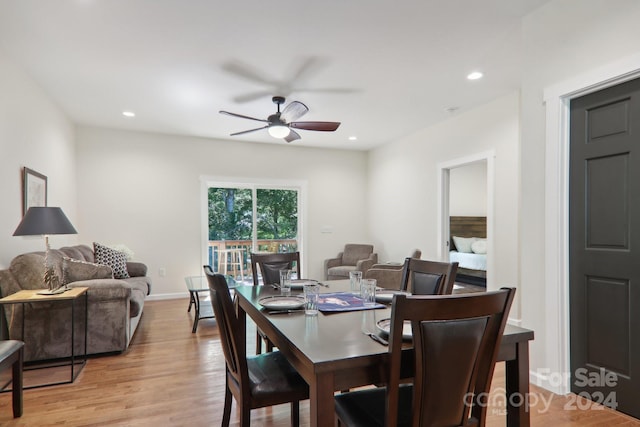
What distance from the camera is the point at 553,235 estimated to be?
7.98ft

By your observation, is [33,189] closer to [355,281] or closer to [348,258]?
[355,281]

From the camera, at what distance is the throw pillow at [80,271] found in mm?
3207

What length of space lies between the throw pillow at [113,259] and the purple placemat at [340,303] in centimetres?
360

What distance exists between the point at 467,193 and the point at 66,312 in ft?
23.5

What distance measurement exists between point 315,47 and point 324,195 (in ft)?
13.0

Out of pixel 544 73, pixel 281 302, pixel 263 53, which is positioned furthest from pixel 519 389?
pixel 263 53

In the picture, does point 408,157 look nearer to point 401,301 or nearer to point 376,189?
point 376,189

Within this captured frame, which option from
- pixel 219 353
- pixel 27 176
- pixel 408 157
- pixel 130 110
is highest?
pixel 130 110

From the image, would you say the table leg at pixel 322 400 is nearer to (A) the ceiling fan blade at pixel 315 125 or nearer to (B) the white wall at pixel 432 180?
(A) the ceiling fan blade at pixel 315 125

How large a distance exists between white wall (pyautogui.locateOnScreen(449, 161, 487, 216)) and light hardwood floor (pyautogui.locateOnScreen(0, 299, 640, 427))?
17.2 ft

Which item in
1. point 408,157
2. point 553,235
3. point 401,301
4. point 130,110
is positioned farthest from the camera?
point 408,157

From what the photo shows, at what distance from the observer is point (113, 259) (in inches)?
180

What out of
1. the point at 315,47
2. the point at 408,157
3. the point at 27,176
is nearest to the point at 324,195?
the point at 408,157

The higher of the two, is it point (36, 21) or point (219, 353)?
point (36, 21)
